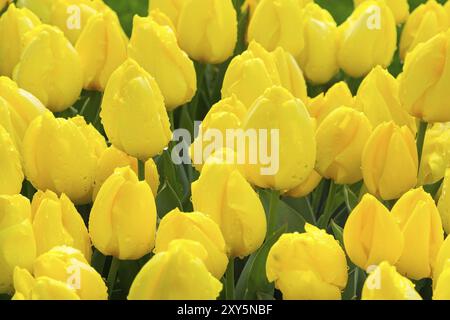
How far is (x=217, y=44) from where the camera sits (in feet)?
6.89

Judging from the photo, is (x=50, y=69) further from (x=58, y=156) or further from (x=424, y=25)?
(x=424, y=25)

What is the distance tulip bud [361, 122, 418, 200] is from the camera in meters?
1.60

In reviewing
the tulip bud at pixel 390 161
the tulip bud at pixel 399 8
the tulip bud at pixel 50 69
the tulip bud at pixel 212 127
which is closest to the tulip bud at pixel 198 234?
the tulip bud at pixel 212 127

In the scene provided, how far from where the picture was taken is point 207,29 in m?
2.08

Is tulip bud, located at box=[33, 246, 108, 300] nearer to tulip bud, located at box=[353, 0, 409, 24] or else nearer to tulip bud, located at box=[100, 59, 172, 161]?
tulip bud, located at box=[100, 59, 172, 161]

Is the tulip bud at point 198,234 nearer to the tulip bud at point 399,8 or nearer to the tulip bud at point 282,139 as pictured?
the tulip bud at point 282,139

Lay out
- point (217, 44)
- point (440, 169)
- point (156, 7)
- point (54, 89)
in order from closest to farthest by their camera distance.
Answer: point (440, 169) → point (54, 89) → point (217, 44) → point (156, 7)

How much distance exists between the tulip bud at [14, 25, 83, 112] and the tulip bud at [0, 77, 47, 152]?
0.15m

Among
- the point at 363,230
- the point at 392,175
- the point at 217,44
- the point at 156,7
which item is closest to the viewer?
the point at 363,230

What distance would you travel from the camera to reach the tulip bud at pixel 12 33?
7.04ft

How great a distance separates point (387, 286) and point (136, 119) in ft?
1.83

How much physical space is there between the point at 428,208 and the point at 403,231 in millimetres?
49

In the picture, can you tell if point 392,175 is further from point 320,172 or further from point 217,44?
point 217,44
